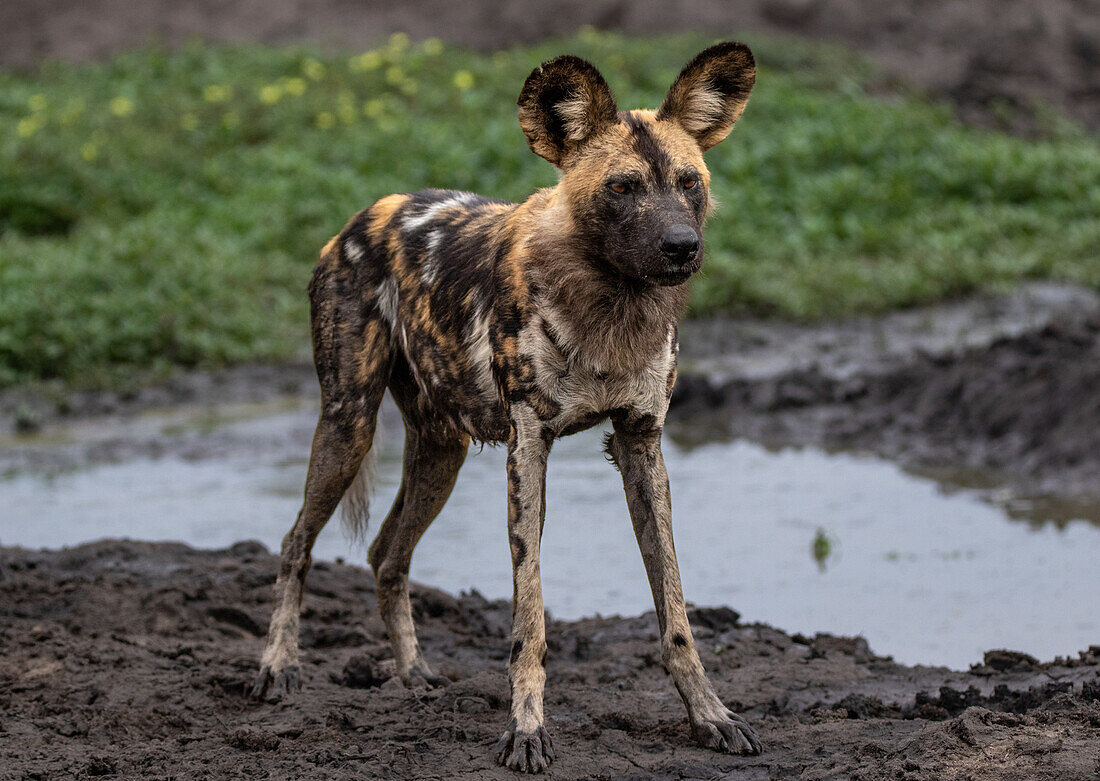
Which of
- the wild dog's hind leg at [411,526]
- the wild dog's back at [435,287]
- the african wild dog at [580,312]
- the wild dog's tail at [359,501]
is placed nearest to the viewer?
the african wild dog at [580,312]

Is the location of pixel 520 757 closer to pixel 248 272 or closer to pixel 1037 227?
pixel 248 272

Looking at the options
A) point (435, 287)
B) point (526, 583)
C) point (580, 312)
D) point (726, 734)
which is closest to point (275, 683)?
point (526, 583)

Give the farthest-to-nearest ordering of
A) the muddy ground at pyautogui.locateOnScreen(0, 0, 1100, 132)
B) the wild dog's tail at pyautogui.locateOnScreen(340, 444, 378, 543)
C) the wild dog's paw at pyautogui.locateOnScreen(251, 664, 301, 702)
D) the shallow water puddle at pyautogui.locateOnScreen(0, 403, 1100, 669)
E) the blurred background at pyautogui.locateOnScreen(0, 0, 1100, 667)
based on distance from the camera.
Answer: the muddy ground at pyautogui.locateOnScreen(0, 0, 1100, 132) < the blurred background at pyautogui.locateOnScreen(0, 0, 1100, 667) < the shallow water puddle at pyautogui.locateOnScreen(0, 403, 1100, 669) < the wild dog's tail at pyautogui.locateOnScreen(340, 444, 378, 543) < the wild dog's paw at pyautogui.locateOnScreen(251, 664, 301, 702)

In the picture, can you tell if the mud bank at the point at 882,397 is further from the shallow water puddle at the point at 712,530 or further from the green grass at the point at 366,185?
the green grass at the point at 366,185

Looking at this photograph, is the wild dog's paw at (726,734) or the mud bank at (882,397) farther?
the mud bank at (882,397)

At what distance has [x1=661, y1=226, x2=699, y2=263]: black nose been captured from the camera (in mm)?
3324

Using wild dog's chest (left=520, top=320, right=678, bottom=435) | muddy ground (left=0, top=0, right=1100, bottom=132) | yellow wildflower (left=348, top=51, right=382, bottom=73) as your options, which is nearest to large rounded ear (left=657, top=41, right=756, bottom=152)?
wild dog's chest (left=520, top=320, right=678, bottom=435)

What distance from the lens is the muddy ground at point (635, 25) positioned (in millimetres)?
18281

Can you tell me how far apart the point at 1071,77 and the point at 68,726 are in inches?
669

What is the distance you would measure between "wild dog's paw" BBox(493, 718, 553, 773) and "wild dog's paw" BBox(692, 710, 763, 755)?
0.43 m

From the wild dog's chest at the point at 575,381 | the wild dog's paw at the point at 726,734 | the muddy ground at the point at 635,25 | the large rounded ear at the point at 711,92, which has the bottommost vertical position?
the wild dog's paw at the point at 726,734

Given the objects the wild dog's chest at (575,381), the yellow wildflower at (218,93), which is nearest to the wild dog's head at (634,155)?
the wild dog's chest at (575,381)

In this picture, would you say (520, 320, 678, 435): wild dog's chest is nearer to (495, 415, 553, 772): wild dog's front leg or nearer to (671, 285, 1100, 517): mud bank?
(495, 415, 553, 772): wild dog's front leg

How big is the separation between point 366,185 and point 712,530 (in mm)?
7163
